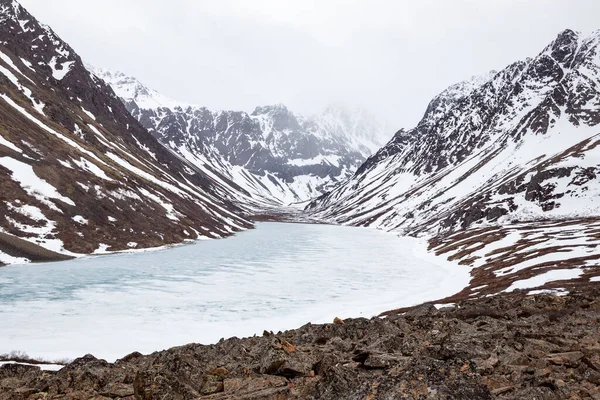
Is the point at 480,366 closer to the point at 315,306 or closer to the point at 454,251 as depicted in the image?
the point at 315,306

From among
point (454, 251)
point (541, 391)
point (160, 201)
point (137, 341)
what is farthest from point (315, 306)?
point (160, 201)

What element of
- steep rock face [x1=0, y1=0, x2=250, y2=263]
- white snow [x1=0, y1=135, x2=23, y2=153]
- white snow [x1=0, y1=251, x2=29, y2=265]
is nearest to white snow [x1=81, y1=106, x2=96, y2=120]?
steep rock face [x1=0, y1=0, x2=250, y2=263]

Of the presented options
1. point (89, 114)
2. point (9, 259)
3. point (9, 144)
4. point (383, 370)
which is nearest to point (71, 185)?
point (9, 144)

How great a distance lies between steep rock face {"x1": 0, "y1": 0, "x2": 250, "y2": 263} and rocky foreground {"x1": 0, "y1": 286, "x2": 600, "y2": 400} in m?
69.4

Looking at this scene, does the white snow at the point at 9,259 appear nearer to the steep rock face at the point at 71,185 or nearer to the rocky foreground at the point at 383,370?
the steep rock face at the point at 71,185

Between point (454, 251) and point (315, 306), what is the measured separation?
56.6 metres

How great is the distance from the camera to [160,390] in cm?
1158

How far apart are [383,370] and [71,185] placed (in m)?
110

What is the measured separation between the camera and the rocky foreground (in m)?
9.10

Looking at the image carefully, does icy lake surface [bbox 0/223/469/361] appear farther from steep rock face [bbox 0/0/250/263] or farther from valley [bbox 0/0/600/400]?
steep rock face [bbox 0/0/250/263]

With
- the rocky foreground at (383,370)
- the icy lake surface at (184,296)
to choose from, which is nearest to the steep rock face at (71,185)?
the icy lake surface at (184,296)

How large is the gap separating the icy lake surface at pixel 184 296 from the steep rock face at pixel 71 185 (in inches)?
539

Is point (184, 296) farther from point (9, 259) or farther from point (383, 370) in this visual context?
point (383, 370)

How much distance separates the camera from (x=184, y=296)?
52500 millimetres
